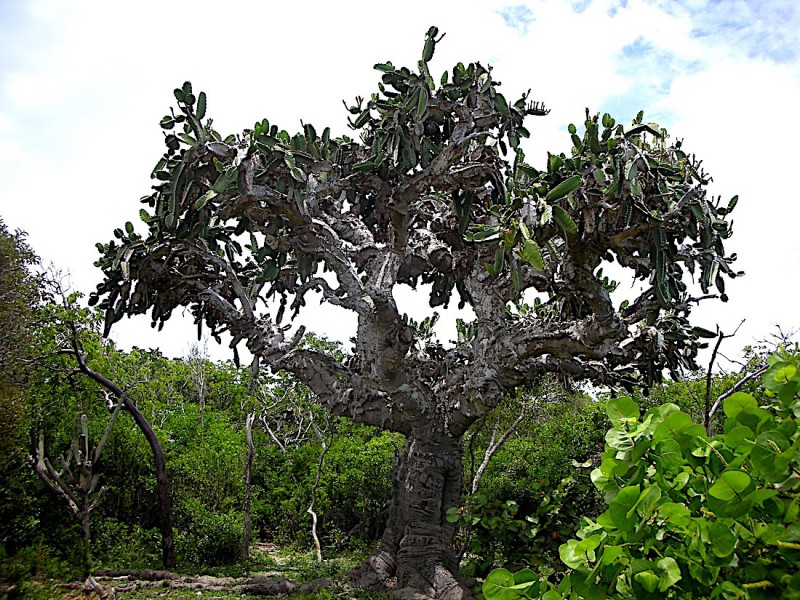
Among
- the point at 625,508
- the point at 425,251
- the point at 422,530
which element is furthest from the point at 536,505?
the point at 625,508

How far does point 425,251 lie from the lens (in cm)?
622

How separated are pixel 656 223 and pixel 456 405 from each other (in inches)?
102

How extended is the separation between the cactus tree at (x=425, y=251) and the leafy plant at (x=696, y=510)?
3122 millimetres

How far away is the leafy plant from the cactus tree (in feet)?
10.2

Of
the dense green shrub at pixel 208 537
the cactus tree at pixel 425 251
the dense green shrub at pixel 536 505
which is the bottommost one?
the dense green shrub at pixel 208 537

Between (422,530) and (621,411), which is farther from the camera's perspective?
(422,530)

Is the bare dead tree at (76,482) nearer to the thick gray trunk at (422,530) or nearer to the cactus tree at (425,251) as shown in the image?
the cactus tree at (425,251)

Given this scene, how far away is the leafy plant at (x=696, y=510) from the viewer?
855 millimetres

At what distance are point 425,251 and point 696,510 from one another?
5325 millimetres

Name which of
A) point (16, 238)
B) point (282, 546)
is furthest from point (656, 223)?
point (282, 546)

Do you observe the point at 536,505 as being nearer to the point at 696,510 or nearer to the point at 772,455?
the point at 696,510

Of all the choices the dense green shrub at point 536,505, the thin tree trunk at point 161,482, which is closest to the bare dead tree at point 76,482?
the thin tree trunk at point 161,482

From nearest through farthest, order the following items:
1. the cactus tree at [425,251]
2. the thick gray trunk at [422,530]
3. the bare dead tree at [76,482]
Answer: the cactus tree at [425,251], the thick gray trunk at [422,530], the bare dead tree at [76,482]

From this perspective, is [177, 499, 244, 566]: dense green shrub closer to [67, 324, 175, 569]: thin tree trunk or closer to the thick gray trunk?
[67, 324, 175, 569]: thin tree trunk
